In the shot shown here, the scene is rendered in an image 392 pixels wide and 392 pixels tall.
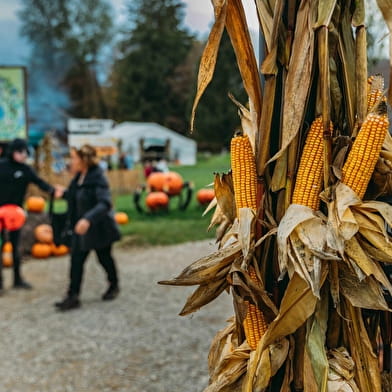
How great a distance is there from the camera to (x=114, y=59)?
5744cm

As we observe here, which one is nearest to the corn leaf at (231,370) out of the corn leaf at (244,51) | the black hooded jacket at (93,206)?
the corn leaf at (244,51)

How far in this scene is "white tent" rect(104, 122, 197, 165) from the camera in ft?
128

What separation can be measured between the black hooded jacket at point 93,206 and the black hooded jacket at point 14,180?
952mm

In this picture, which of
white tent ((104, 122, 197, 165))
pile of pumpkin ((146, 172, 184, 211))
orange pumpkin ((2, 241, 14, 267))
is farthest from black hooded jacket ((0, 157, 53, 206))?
white tent ((104, 122, 197, 165))

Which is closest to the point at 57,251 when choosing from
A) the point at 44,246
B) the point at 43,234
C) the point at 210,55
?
the point at 44,246

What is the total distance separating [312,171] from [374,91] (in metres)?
0.30

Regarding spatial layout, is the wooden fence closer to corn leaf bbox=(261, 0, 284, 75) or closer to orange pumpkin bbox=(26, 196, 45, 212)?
orange pumpkin bbox=(26, 196, 45, 212)

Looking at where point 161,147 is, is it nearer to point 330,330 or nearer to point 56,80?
point 56,80

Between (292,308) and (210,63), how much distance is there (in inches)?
26.2

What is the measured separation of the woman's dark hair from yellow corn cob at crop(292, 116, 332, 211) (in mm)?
4583

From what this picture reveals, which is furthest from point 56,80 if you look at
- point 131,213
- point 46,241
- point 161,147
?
point 46,241

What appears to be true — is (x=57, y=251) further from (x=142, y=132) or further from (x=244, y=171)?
(x=142, y=132)

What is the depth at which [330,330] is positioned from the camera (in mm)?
1409

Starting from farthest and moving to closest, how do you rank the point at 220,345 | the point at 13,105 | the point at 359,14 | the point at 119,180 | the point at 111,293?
1. the point at 119,180
2. the point at 13,105
3. the point at 111,293
4. the point at 220,345
5. the point at 359,14
